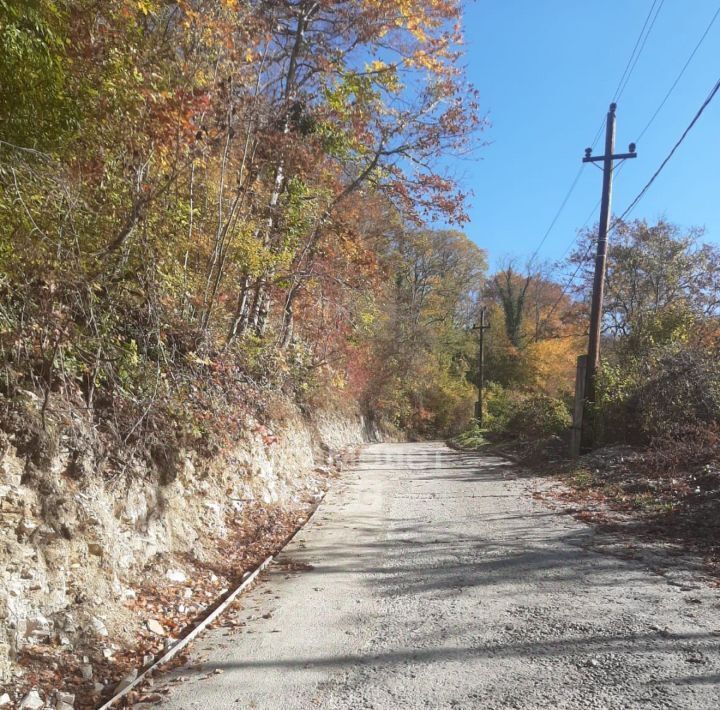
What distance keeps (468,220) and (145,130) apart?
11.7 meters

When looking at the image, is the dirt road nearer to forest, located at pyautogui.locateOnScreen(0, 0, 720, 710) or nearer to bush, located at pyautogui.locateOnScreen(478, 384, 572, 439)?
forest, located at pyautogui.locateOnScreen(0, 0, 720, 710)

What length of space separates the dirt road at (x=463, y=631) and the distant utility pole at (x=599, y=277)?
7.21 m

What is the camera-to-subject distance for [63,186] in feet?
14.1

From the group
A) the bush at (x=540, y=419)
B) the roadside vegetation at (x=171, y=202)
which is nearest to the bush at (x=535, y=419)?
the bush at (x=540, y=419)

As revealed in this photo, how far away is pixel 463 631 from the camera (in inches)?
171

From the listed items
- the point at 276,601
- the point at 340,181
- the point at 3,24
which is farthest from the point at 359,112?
the point at 276,601

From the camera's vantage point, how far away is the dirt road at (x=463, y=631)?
11.3 ft

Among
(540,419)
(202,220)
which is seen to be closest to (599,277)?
(540,419)

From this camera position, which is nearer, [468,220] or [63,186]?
[63,186]

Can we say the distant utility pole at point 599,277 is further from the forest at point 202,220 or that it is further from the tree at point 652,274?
the tree at point 652,274

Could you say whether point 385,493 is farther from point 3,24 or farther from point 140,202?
point 3,24

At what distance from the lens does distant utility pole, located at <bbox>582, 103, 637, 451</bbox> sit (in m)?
14.2

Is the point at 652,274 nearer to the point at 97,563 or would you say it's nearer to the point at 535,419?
the point at 535,419

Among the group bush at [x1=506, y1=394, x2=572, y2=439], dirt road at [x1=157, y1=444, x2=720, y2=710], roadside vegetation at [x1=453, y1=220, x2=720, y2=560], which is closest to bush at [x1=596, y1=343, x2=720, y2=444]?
roadside vegetation at [x1=453, y1=220, x2=720, y2=560]
